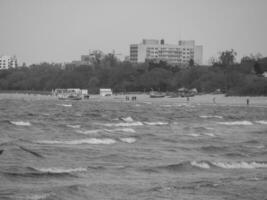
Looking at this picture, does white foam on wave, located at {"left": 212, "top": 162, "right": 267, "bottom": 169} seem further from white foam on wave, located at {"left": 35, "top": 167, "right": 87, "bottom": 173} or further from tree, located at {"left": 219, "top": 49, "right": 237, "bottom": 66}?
tree, located at {"left": 219, "top": 49, "right": 237, "bottom": 66}

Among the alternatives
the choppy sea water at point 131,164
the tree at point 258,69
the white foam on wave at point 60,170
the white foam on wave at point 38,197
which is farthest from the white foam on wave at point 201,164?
the tree at point 258,69

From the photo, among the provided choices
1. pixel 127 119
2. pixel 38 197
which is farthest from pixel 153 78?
pixel 38 197

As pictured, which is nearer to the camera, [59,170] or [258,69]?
[59,170]

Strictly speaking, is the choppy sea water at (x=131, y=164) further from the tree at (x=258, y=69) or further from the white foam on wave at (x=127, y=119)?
the tree at (x=258, y=69)

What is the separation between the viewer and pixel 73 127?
48.1 metres

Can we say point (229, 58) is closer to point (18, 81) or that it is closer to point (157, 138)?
point (18, 81)

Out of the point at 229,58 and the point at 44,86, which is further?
the point at 44,86

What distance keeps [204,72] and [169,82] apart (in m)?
7.99

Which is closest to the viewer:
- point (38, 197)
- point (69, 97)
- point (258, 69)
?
point (38, 197)

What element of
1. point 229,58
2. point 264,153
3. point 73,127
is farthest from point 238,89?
point 264,153

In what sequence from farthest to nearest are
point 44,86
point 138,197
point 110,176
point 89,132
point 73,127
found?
1. point 44,86
2. point 73,127
3. point 89,132
4. point 110,176
5. point 138,197

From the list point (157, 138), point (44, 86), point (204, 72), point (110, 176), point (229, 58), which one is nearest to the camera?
point (110, 176)

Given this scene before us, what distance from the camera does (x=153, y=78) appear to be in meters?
139

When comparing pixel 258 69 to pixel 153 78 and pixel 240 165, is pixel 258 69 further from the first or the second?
pixel 240 165
